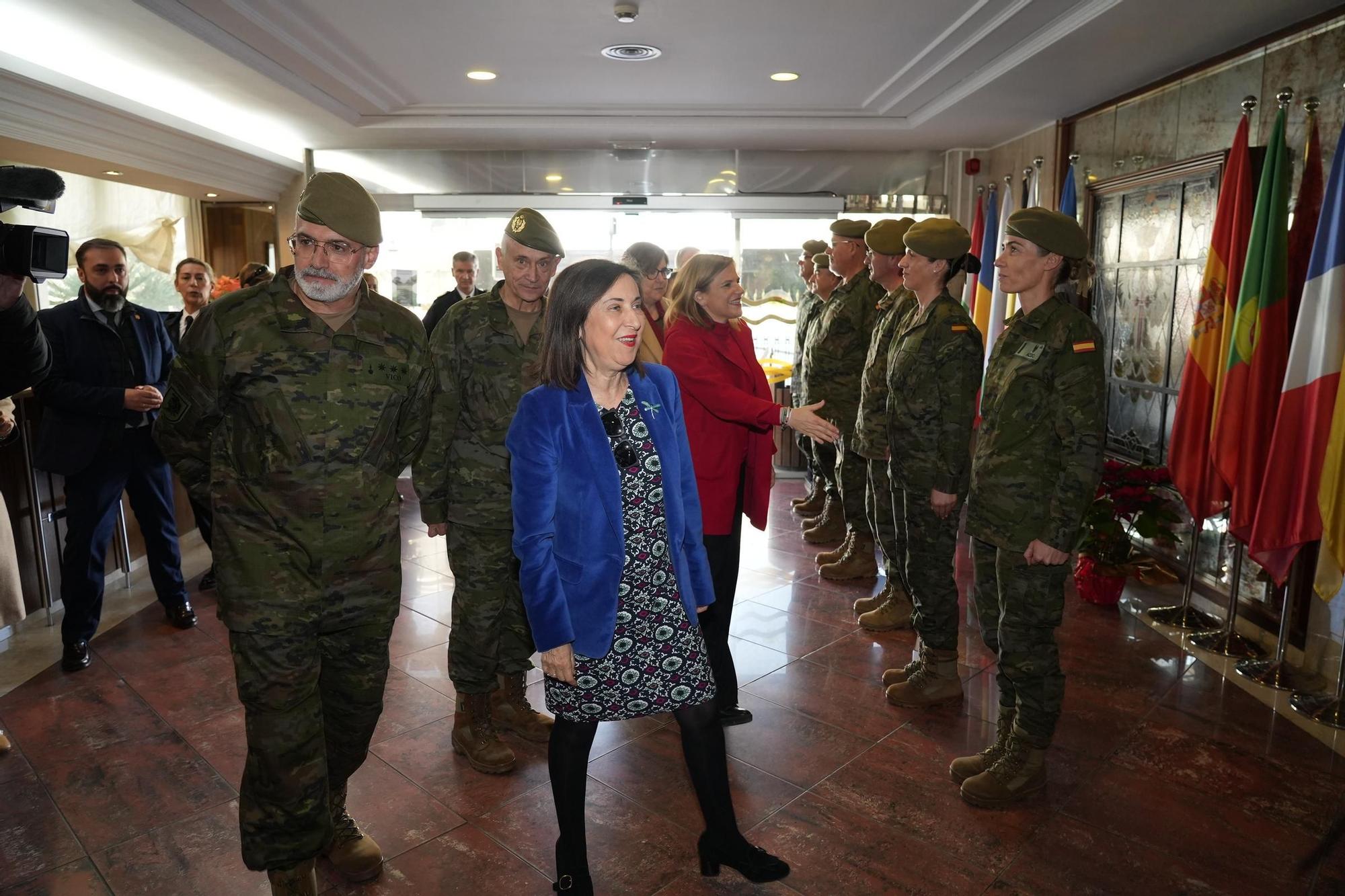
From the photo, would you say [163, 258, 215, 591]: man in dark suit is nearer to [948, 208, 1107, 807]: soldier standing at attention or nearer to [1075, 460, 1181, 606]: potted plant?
[948, 208, 1107, 807]: soldier standing at attention

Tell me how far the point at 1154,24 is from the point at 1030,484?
2858mm

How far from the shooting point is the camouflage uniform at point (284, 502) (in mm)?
1921

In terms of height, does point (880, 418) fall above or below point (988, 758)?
above

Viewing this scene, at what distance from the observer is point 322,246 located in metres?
1.98

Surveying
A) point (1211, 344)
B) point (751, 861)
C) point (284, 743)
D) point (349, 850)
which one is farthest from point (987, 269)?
point (284, 743)

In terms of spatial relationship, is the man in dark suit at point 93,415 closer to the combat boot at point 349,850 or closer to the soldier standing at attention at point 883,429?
the combat boot at point 349,850

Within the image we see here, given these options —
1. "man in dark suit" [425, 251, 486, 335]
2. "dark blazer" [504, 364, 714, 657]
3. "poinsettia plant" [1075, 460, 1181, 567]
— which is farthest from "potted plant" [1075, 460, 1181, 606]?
"man in dark suit" [425, 251, 486, 335]

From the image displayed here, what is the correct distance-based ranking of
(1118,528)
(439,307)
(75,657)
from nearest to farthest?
(75,657)
(1118,528)
(439,307)

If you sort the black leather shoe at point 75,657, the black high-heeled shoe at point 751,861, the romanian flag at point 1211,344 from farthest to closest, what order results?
the romanian flag at point 1211,344
the black leather shoe at point 75,657
the black high-heeled shoe at point 751,861

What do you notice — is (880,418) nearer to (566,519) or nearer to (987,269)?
(566,519)

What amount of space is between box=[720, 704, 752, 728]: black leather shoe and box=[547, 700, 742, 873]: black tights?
99cm

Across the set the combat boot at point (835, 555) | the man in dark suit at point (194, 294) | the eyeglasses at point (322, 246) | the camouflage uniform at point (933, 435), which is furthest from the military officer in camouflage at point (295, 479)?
the combat boot at point (835, 555)

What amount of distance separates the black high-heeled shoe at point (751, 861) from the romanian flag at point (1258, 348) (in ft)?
9.06

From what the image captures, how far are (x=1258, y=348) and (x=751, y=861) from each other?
3190 millimetres
